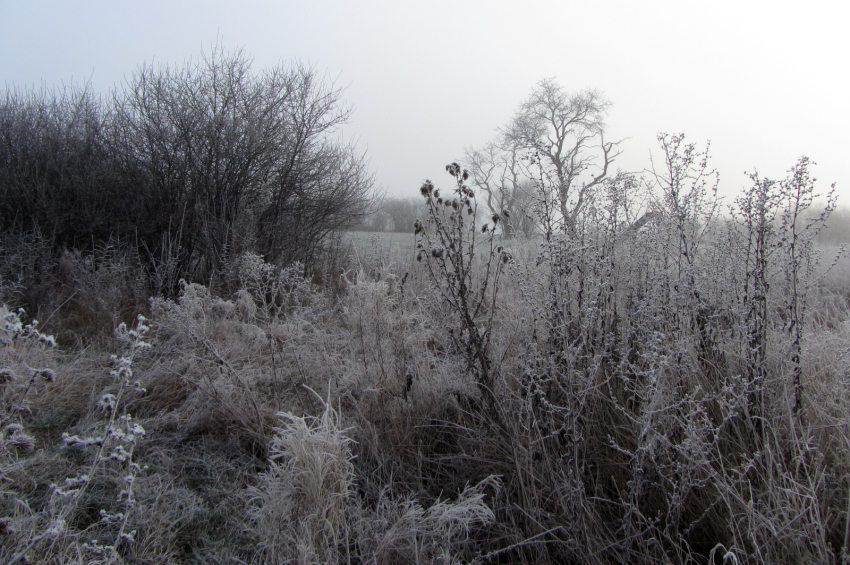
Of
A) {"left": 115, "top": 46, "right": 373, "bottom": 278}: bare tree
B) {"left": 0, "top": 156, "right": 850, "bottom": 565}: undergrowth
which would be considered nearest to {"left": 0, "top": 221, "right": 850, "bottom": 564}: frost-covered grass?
{"left": 0, "top": 156, "right": 850, "bottom": 565}: undergrowth

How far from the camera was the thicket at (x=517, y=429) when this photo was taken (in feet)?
5.55

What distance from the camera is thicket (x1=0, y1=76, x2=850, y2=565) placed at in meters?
1.69

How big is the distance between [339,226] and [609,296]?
6809mm

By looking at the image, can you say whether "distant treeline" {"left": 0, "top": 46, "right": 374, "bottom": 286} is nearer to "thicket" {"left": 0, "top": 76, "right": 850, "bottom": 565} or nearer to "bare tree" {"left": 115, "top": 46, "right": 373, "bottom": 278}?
"bare tree" {"left": 115, "top": 46, "right": 373, "bottom": 278}

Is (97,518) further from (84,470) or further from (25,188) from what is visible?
(25,188)

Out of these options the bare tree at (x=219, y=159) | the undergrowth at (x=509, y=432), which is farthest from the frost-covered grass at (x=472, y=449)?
the bare tree at (x=219, y=159)

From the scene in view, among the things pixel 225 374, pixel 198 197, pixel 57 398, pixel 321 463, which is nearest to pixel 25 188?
pixel 198 197

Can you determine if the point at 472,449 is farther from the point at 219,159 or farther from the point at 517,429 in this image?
the point at 219,159

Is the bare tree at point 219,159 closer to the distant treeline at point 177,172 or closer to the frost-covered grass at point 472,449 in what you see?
the distant treeline at point 177,172

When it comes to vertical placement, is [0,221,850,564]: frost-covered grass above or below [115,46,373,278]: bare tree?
below

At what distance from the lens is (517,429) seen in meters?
2.18

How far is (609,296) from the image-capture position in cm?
271

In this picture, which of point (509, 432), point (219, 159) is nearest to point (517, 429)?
point (509, 432)

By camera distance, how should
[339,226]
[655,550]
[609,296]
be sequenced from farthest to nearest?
[339,226] → [609,296] → [655,550]
